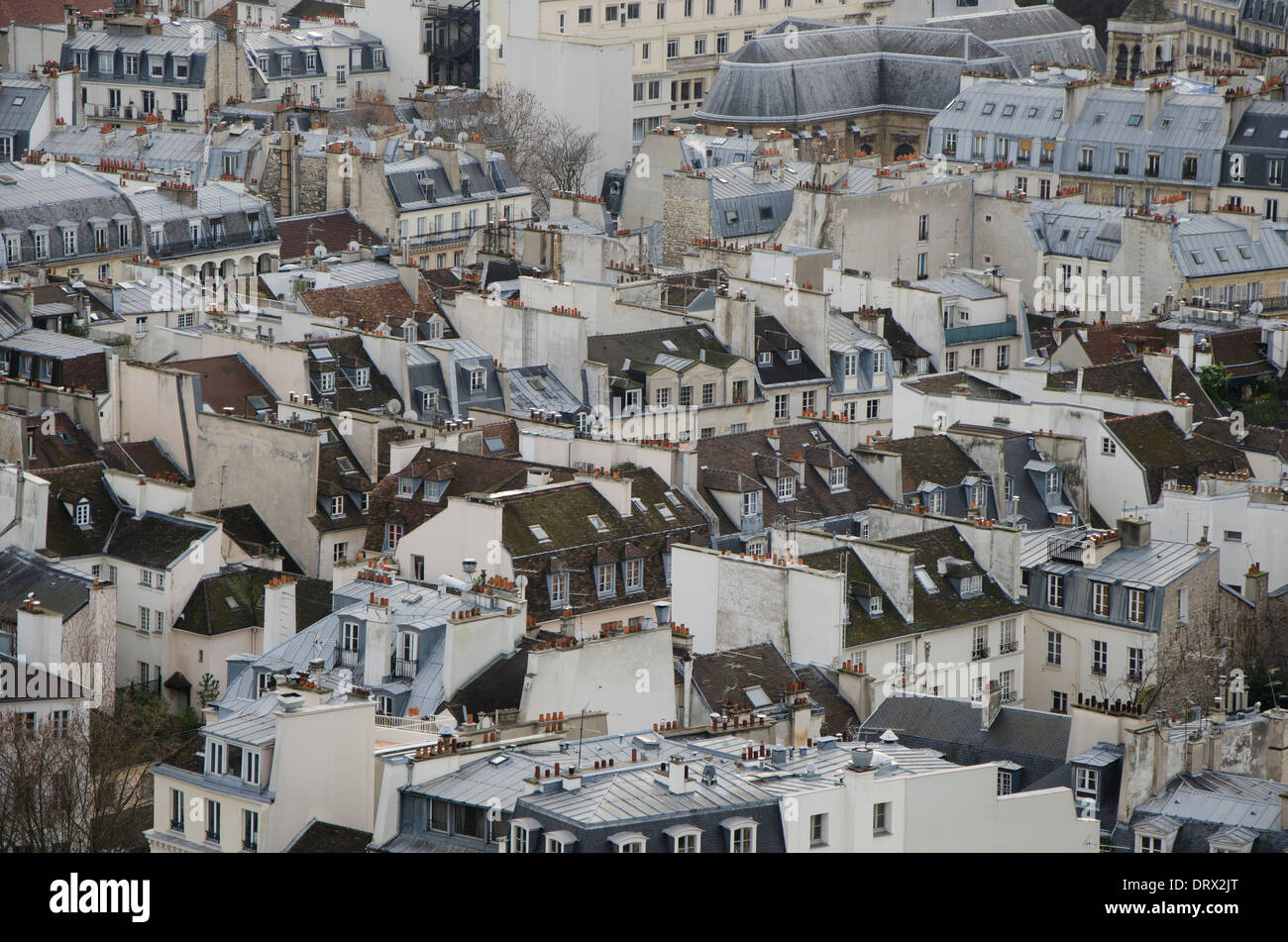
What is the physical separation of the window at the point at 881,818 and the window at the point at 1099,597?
15706 millimetres

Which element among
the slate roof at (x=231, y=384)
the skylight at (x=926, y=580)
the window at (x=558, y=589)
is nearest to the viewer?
the skylight at (x=926, y=580)

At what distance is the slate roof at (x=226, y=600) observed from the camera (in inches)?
1987

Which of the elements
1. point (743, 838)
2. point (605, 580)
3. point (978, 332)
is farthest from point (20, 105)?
point (743, 838)

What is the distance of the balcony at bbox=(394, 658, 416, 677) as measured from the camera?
41.8 m

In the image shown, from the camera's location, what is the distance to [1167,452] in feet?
191

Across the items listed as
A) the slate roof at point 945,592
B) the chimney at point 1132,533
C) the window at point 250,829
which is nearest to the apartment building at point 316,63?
the slate roof at point 945,592

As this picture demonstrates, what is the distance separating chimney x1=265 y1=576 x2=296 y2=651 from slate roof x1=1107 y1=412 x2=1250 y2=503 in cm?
1896

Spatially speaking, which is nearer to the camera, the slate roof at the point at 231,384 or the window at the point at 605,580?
the window at the point at 605,580

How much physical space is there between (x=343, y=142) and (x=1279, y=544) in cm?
4430

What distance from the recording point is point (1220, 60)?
423ft

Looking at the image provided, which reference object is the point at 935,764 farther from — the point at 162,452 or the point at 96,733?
the point at 162,452

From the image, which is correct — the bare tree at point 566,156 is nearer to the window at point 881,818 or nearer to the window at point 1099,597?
the window at point 1099,597
